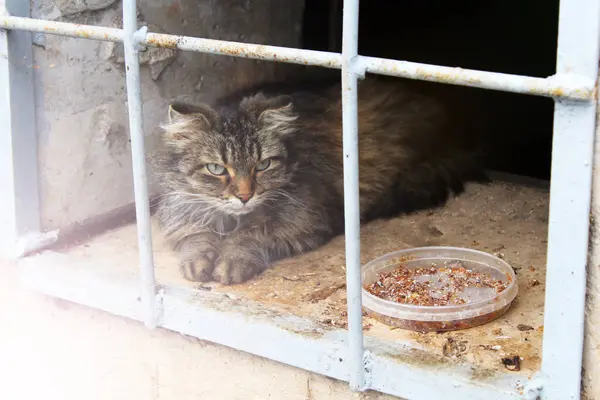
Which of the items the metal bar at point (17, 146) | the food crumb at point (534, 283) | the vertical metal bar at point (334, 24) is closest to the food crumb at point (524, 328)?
the food crumb at point (534, 283)

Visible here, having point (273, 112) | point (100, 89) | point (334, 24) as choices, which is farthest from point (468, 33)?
point (100, 89)

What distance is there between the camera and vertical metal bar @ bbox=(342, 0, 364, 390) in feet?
6.45

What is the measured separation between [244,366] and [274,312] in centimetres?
19

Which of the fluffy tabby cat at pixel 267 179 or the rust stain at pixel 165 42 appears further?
the fluffy tabby cat at pixel 267 179

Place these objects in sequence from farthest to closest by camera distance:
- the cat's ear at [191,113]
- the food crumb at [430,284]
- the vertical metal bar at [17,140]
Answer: the cat's ear at [191,113] → the vertical metal bar at [17,140] → the food crumb at [430,284]

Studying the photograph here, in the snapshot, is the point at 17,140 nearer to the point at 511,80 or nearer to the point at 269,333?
the point at 269,333

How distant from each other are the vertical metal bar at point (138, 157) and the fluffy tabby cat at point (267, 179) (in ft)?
1.17

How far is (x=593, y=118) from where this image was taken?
69.1 inches

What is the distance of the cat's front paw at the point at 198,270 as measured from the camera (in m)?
2.90

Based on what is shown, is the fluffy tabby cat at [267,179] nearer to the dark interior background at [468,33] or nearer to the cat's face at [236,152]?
the cat's face at [236,152]

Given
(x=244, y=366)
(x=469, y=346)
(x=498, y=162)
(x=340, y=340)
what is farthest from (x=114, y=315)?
(x=498, y=162)

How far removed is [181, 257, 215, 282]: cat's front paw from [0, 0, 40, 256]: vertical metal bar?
1.88 feet

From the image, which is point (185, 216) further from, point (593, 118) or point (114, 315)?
point (593, 118)

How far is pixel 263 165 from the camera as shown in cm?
329
